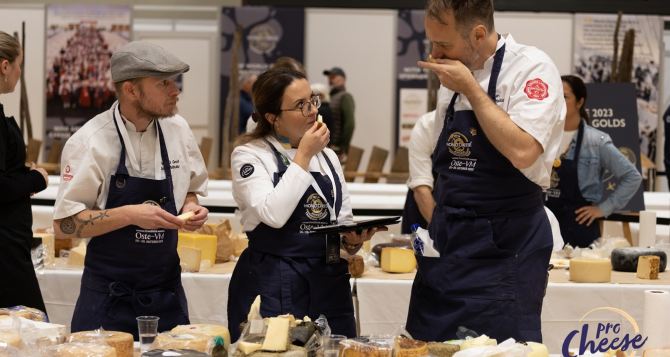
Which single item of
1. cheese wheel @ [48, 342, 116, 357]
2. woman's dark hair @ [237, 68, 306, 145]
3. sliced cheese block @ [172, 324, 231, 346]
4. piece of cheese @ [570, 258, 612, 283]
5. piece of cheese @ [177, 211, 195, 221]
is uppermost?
woman's dark hair @ [237, 68, 306, 145]

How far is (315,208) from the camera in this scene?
2.99 meters

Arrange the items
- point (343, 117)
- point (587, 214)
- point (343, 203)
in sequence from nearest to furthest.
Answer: point (343, 203) → point (587, 214) → point (343, 117)

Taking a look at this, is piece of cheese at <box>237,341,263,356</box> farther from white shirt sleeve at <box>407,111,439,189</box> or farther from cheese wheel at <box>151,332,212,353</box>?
white shirt sleeve at <box>407,111,439,189</box>

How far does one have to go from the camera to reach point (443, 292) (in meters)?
2.65

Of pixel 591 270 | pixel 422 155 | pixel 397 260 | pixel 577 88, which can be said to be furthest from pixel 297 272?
pixel 577 88

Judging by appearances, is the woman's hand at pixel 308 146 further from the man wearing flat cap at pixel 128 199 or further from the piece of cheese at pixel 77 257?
the piece of cheese at pixel 77 257

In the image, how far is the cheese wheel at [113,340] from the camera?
7.32ft

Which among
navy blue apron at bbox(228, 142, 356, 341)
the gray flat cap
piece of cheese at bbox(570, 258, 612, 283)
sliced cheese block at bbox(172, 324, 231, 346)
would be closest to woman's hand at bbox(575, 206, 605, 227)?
piece of cheese at bbox(570, 258, 612, 283)

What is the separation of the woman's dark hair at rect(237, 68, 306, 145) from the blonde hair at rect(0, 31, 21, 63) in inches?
34.6

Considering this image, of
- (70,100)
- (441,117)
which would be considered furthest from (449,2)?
(70,100)

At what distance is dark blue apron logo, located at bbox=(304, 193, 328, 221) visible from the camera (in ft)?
9.78

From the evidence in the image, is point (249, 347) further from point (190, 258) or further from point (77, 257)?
point (77, 257)

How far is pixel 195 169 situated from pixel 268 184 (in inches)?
13.5

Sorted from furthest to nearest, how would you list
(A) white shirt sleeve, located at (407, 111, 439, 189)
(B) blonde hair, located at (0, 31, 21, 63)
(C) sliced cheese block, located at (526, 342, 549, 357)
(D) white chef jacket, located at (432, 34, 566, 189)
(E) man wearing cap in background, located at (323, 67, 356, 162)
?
(E) man wearing cap in background, located at (323, 67, 356, 162)
(A) white shirt sleeve, located at (407, 111, 439, 189)
(B) blonde hair, located at (0, 31, 21, 63)
(D) white chef jacket, located at (432, 34, 566, 189)
(C) sliced cheese block, located at (526, 342, 549, 357)
